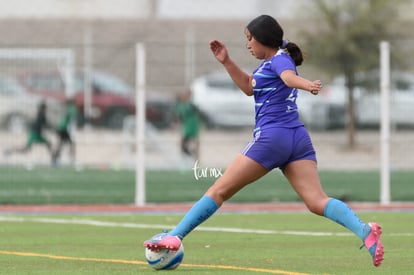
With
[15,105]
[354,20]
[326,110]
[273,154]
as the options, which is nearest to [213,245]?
[273,154]

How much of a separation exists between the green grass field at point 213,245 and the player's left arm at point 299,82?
150 cm

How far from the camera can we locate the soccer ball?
10.8m

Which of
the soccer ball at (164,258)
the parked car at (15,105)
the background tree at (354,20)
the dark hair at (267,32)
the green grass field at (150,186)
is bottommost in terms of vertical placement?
the green grass field at (150,186)

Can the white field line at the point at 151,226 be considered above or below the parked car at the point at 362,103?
below

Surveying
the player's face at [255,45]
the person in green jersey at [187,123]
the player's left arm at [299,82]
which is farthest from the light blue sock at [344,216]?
the person in green jersey at [187,123]

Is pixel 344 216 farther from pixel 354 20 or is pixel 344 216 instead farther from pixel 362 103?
pixel 354 20

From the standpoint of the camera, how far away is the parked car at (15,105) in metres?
22.4

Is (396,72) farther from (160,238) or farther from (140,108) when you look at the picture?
(160,238)

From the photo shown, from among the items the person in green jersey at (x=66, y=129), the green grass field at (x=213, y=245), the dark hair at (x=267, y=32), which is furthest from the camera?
the person in green jersey at (x=66, y=129)

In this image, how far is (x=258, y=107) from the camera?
35.5 ft

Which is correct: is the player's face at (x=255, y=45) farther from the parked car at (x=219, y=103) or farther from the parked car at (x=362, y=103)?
the parked car at (x=219, y=103)

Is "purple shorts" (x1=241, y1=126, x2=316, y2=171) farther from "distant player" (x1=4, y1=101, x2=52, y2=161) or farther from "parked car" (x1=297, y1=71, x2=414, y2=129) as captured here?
"distant player" (x1=4, y1=101, x2=52, y2=161)

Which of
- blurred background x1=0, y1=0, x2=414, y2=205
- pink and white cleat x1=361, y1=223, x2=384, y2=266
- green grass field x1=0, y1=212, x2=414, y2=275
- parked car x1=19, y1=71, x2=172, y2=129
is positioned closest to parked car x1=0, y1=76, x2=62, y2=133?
blurred background x1=0, y1=0, x2=414, y2=205

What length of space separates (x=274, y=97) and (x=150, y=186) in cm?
1428
